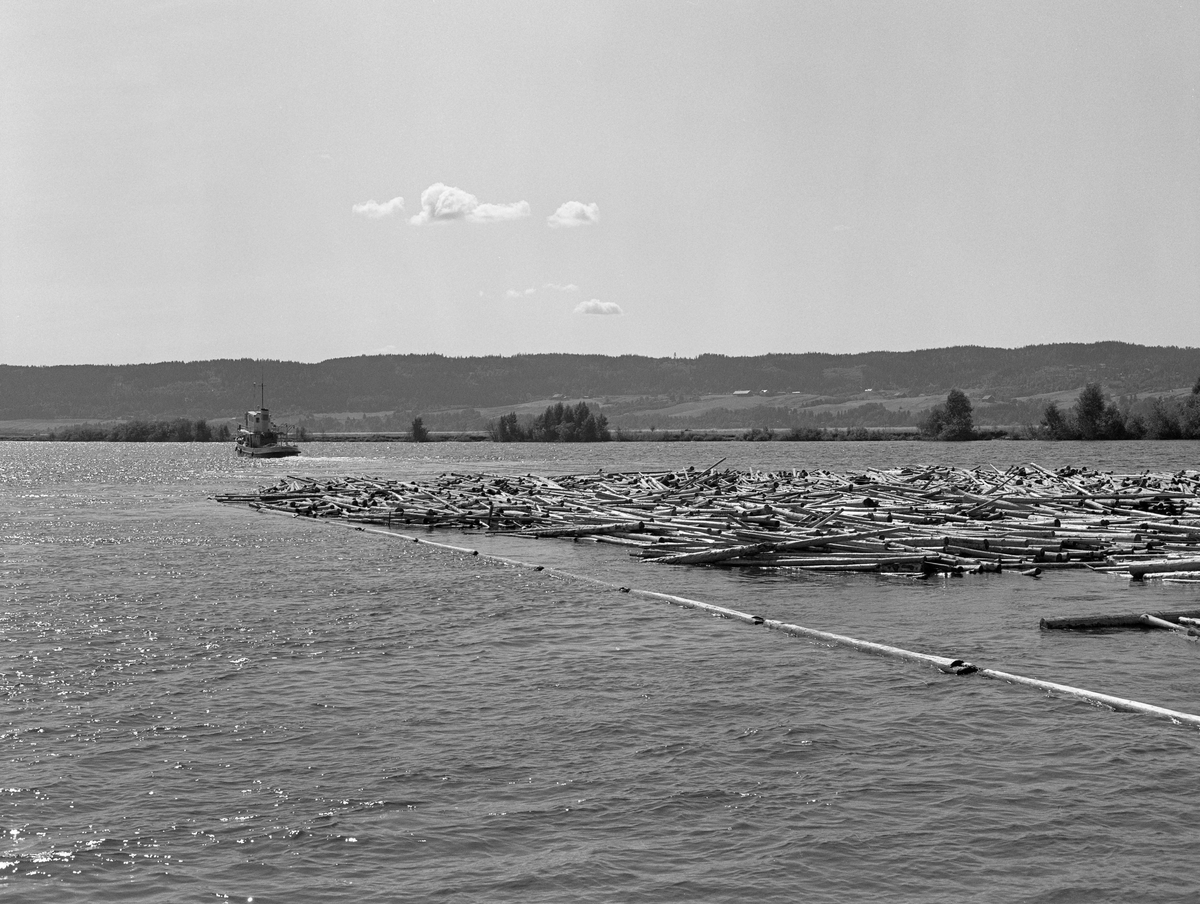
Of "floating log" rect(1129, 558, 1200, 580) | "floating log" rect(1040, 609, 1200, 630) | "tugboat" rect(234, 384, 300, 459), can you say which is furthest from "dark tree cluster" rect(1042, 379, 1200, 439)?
"floating log" rect(1040, 609, 1200, 630)

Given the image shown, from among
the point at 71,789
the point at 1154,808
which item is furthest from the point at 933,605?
the point at 71,789

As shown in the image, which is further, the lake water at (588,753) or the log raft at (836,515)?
the log raft at (836,515)

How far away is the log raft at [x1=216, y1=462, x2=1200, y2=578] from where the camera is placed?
90.0 ft

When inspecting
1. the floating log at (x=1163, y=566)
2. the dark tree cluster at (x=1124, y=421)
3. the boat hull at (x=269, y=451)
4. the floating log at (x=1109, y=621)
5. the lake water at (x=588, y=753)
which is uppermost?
the dark tree cluster at (x=1124, y=421)

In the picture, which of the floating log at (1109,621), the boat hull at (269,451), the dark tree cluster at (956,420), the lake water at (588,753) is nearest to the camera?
the lake water at (588,753)

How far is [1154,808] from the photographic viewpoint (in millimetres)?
11195

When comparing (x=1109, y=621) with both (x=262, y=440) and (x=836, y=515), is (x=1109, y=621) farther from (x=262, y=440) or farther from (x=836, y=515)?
(x=262, y=440)

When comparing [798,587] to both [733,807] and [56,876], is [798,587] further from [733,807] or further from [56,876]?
[56,876]

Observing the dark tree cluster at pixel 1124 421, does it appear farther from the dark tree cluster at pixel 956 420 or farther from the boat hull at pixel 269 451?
the boat hull at pixel 269 451

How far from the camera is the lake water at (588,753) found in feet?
32.3

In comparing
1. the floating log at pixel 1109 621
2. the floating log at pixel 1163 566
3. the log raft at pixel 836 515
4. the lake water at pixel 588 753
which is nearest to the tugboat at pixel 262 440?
the log raft at pixel 836 515

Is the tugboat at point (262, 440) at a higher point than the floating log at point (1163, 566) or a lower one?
higher

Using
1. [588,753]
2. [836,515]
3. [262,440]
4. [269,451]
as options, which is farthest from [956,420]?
[588,753]

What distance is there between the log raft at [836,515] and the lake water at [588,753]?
2496 mm
